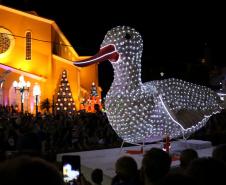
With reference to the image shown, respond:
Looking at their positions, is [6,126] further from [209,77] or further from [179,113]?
[209,77]

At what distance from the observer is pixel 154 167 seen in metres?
3.18

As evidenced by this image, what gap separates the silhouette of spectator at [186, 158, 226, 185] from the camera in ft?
6.55

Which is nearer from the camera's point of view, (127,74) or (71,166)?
(71,166)

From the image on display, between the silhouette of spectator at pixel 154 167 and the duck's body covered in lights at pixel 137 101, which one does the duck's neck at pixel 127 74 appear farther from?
the silhouette of spectator at pixel 154 167

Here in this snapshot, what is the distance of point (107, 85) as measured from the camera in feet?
209

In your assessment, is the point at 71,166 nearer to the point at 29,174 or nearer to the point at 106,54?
the point at 29,174

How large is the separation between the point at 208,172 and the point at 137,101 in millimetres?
7316

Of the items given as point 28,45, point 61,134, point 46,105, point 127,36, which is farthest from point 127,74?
point 28,45

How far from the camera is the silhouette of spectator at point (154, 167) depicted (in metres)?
3.12

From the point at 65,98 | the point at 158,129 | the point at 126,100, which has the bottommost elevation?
the point at 158,129

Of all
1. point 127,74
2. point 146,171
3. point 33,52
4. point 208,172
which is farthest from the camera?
point 33,52

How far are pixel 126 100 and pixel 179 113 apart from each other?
1.33m

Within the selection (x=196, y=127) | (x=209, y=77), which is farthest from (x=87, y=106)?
(x=196, y=127)

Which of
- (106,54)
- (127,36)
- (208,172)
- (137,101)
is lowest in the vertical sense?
(208,172)
